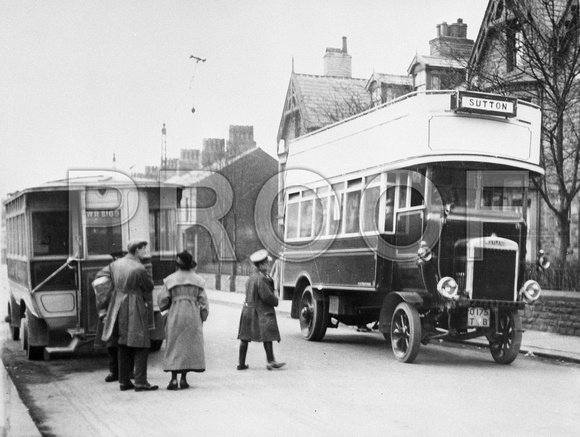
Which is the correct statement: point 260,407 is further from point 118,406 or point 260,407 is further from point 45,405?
point 45,405

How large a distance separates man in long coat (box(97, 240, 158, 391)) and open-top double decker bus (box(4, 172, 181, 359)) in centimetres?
185

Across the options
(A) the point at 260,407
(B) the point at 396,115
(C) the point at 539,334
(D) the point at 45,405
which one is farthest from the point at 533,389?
(C) the point at 539,334

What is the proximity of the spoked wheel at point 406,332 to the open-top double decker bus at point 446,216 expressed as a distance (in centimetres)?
2

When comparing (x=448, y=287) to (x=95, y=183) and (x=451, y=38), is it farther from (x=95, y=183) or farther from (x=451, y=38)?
(x=451, y=38)

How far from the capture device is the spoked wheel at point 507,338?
11.6 meters

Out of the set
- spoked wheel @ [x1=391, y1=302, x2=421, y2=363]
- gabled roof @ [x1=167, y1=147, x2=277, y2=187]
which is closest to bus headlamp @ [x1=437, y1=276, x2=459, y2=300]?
spoked wheel @ [x1=391, y1=302, x2=421, y2=363]

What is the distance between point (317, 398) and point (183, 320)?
1.81 m

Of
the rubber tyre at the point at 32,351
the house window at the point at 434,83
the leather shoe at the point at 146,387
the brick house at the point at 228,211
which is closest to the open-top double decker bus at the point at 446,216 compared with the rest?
the leather shoe at the point at 146,387

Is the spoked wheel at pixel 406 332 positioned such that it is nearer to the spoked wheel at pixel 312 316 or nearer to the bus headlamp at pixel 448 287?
the bus headlamp at pixel 448 287

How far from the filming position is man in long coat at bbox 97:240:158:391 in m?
9.14

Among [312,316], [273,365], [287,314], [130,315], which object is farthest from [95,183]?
[287,314]

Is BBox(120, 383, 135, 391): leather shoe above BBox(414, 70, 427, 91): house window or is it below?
below

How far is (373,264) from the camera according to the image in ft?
40.9

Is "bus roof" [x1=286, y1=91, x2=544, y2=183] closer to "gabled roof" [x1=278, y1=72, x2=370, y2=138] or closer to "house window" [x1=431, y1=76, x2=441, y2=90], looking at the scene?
"house window" [x1=431, y1=76, x2=441, y2=90]
